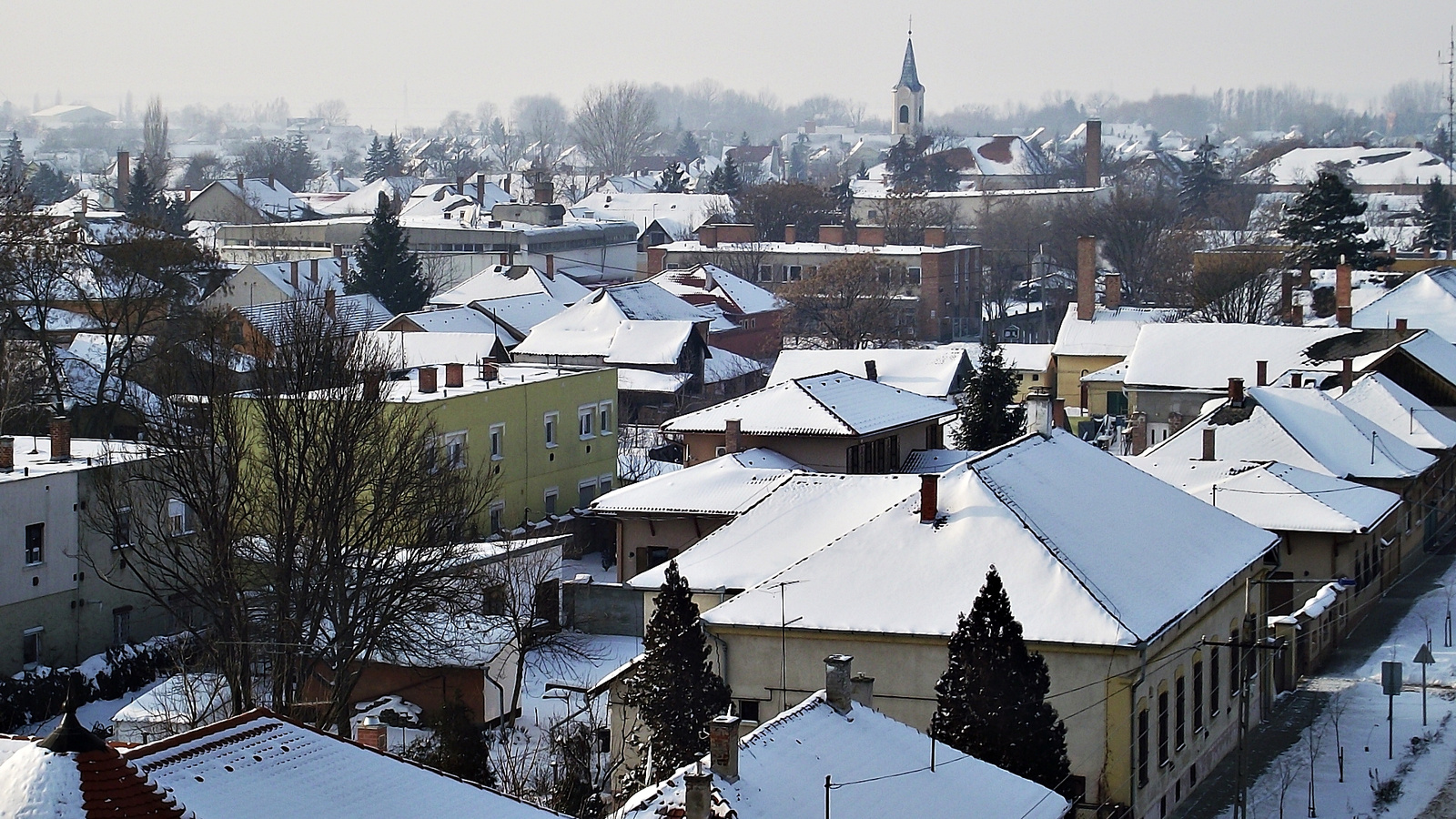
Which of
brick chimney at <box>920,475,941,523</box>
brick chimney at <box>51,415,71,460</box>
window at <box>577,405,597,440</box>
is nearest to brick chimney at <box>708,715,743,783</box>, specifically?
brick chimney at <box>920,475,941,523</box>

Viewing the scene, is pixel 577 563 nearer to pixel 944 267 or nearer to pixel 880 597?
pixel 880 597

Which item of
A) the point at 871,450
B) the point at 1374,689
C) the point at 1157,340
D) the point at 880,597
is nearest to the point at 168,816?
the point at 880,597

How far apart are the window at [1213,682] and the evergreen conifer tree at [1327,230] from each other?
41.9 metres

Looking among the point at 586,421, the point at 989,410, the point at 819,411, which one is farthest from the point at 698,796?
the point at 586,421

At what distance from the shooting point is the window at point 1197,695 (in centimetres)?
2330

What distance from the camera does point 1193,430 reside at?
37219mm

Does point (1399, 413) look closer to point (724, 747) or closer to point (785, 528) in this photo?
point (785, 528)

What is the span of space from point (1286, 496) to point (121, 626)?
19.6m

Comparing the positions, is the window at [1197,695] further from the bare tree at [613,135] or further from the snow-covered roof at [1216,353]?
the bare tree at [613,135]

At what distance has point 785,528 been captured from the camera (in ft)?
82.7

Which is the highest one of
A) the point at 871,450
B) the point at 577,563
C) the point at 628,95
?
the point at 628,95

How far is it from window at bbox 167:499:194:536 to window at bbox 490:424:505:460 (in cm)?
807

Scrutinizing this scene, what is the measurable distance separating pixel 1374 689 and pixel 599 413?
20728 millimetres

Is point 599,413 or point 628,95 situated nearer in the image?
point 599,413
